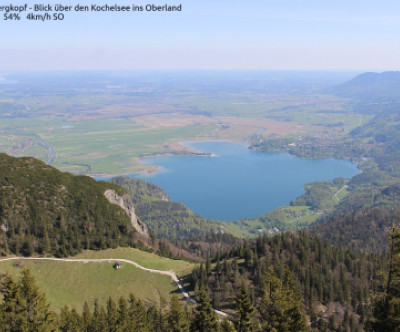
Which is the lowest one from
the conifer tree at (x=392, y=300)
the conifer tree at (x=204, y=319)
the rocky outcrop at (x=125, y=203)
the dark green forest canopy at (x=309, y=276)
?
the dark green forest canopy at (x=309, y=276)

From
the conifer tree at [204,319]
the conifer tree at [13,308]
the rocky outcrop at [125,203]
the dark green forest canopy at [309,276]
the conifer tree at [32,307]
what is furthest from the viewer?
the rocky outcrop at [125,203]

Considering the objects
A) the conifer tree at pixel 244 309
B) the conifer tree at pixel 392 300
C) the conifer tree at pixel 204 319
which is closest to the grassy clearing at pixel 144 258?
the conifer tree at pixel 204 319

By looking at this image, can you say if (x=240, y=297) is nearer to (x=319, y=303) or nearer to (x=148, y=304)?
(x=148, y=304)

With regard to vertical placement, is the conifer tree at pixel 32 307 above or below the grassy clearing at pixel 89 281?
above

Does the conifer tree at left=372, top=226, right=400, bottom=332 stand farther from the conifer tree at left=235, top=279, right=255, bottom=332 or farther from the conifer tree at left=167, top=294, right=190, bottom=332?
the conifer tree at left=167, top=294, right=190, bottom=332

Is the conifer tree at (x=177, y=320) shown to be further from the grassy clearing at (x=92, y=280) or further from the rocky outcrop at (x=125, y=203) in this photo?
the rocky outcrop at (x=125, y=203)

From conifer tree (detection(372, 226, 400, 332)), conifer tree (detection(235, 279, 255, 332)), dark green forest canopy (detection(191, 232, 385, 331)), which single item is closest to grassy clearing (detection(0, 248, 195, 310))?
dark green forest canopy (detection(191, 232, 385, 331))

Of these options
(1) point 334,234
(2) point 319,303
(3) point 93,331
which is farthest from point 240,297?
(1) point 334,234
